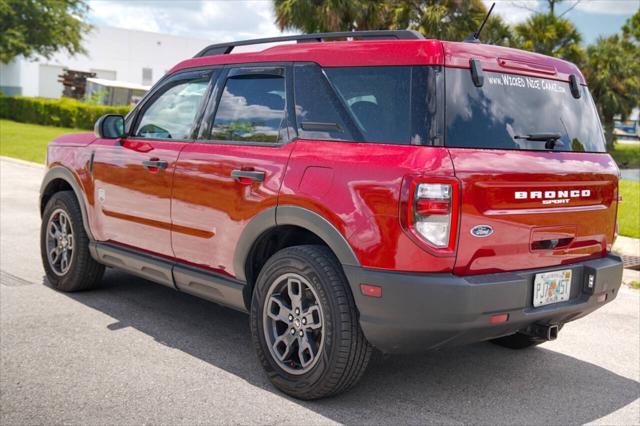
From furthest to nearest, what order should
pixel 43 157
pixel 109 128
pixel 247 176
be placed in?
pixel 43 157 → pixel 109 128 → pixel 247 176

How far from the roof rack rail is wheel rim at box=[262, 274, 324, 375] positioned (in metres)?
1.36

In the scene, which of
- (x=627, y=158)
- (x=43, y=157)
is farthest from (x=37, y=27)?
(x=627, y=158)

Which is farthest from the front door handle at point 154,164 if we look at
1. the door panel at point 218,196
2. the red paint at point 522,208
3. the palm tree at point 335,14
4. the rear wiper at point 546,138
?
the palm tree at point 335,14

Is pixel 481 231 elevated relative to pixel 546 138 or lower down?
lower down

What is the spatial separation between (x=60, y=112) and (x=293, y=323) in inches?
1317

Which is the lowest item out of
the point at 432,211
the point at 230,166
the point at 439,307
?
the point at 439,307

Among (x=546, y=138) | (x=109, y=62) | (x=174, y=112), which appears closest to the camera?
(x=546, y=138)

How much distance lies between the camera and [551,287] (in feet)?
13.0

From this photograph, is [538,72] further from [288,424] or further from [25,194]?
[25,194]

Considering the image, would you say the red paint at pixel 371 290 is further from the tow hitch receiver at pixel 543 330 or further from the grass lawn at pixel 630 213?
the grass lawn at pixel 630 213

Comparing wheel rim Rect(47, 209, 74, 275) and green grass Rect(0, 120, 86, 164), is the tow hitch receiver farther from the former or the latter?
green grass Rect(0, 120, 86, 164)

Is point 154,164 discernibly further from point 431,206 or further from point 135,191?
point 431,206

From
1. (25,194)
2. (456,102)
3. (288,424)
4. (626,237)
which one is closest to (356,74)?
(456,102)

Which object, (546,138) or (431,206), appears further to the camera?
(546,138)
